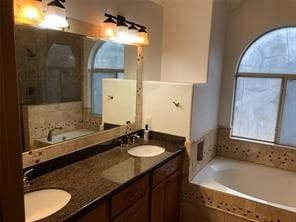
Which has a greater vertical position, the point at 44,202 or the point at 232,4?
the point at 232,4

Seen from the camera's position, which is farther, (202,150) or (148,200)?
(202,150)

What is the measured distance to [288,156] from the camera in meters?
2.98

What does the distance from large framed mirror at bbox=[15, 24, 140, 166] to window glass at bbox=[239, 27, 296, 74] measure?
1.60 meters

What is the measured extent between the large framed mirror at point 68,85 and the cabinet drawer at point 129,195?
22.2 inches

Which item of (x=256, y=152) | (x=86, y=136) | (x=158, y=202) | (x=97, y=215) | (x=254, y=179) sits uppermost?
(x=86, y=136)

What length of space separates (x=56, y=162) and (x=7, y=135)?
1242 millimetres

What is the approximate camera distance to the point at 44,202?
4.67ft

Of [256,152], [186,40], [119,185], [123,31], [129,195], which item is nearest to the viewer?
[119,185]

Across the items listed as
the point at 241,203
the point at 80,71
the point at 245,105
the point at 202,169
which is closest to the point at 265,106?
the point at 245,105

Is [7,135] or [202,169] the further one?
[202,169]

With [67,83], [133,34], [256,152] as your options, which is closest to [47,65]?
[67,83]

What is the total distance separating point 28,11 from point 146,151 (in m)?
1.59

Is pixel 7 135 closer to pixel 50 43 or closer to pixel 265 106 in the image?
pixel 50 43

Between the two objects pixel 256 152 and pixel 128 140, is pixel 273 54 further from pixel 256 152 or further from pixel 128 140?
pixel 128 140
